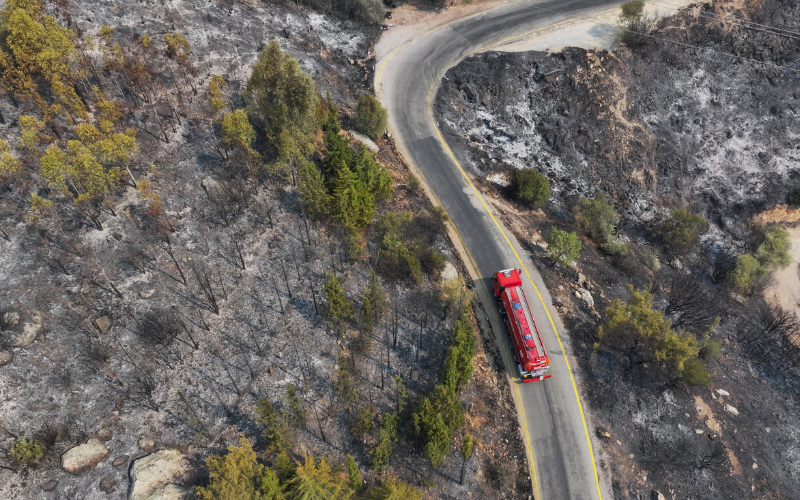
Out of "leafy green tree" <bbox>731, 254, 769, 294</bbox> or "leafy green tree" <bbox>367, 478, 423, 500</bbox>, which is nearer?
"leafy green tree" <bbox>367, 478, 423, 500</bbox>

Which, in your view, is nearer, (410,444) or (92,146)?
(410,444)

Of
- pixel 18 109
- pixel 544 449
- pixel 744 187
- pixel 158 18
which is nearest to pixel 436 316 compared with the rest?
pixel 544 449

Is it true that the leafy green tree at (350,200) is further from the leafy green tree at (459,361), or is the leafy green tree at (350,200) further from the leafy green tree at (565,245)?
the leafy green tree at (565,245)

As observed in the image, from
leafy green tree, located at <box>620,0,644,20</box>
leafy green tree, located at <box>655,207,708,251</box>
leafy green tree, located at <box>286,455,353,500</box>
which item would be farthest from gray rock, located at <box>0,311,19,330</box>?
leafy green tree, located at <box>620,0,644,20</box>

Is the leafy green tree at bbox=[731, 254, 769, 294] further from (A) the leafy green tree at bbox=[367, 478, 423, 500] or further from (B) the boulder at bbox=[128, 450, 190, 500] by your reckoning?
(B) the boulder at bbox=[128, 450, 190, 500]

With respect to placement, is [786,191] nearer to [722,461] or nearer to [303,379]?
[722,461]
